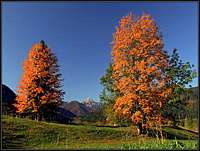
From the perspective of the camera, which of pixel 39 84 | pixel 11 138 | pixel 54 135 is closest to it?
pixel 11 138

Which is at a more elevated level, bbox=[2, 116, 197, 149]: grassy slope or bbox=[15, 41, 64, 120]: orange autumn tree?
bbox=[15, 41, 64, 120]: orange autumn tree

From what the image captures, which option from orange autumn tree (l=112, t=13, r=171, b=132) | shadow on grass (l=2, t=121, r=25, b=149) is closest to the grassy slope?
shadow on grass (l=2, t=121, r=25, b=149)

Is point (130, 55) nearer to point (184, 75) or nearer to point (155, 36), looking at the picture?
point (155, 36)

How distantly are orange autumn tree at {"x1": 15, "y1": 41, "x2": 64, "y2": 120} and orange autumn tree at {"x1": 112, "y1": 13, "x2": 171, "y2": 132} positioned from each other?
15776 mm

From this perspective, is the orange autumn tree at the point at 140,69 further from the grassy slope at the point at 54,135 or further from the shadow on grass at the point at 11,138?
the shadow on grass at the point at 11,138

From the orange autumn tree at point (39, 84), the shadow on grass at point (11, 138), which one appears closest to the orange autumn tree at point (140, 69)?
the shadow on grass at point (11, 138)

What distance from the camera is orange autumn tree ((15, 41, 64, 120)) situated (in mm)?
44156

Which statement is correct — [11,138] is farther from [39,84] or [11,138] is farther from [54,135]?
[39,84]

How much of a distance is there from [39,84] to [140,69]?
66.8 feet

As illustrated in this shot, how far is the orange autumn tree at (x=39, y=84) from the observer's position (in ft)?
145

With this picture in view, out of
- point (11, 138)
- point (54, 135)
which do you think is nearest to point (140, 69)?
point (54, 135)

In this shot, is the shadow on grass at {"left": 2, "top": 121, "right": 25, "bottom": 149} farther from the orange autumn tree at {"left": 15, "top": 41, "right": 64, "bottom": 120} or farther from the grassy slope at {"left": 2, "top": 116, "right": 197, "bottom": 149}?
the orange autumn tree at {"left": 15, "top": 41, "right": 64, "bottom": 120}

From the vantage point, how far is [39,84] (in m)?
46.3

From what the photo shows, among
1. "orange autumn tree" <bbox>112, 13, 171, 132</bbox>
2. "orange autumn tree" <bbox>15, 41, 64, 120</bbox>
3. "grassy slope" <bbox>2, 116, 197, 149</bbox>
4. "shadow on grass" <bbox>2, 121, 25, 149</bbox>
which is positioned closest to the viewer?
"shadow on grass" <bbox>2, 121, 25, 149</bbox>
